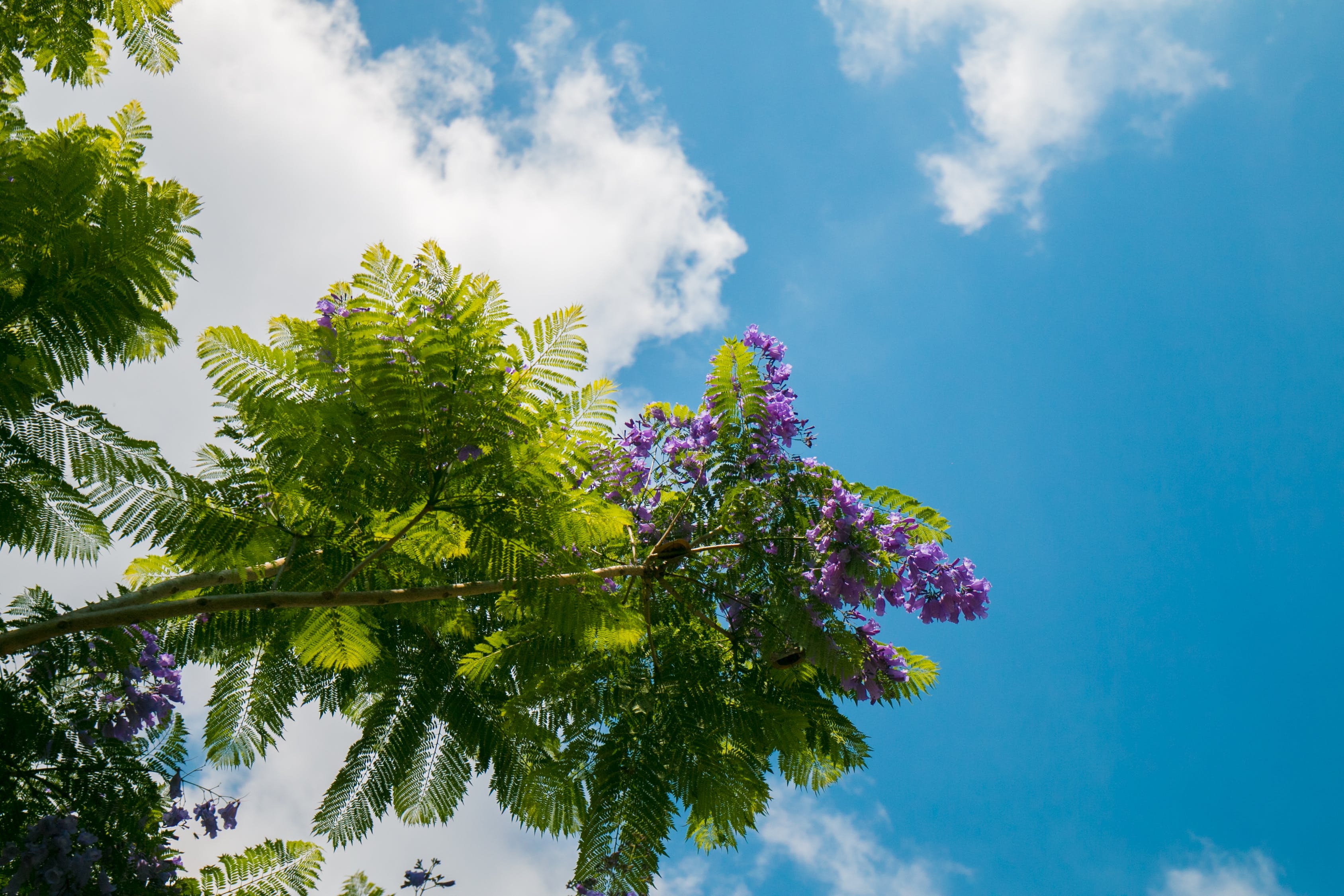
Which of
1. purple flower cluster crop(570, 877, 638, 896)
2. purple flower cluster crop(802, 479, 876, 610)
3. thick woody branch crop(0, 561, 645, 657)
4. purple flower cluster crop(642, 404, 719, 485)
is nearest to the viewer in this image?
thick woody branch crop(0, 561, 645, 657)

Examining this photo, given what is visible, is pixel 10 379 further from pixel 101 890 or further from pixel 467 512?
pixel 101 890

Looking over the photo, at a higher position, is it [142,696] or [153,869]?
[142,696]

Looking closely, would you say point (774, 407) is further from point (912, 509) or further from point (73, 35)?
point (73, 35)

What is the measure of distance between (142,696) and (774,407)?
319 centimetres

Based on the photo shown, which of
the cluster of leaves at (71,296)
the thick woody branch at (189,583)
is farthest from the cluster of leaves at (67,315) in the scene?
the thick woody branch at (189,583)

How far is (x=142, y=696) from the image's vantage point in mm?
3414

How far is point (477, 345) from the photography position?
2.36 metres

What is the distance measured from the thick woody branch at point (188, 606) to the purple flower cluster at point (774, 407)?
5.75 ft

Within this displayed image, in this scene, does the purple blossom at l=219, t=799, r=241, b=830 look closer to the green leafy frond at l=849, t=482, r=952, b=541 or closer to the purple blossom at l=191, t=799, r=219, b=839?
the purple blossom at l=191, t=799, r=219, b=839

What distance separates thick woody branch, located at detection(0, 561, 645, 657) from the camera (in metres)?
2.04

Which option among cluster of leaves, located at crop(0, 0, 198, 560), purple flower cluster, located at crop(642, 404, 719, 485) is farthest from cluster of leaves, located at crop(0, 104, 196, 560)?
purple flower cluster, located at crop(642, 404, 719, 485)

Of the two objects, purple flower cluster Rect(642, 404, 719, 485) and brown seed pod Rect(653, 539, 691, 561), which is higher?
purple flower cluster Rect(642, 404, 719, 485)

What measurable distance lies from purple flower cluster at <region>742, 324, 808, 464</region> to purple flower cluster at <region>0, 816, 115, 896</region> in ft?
10.4

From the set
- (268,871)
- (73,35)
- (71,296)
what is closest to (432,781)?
(268,871)
